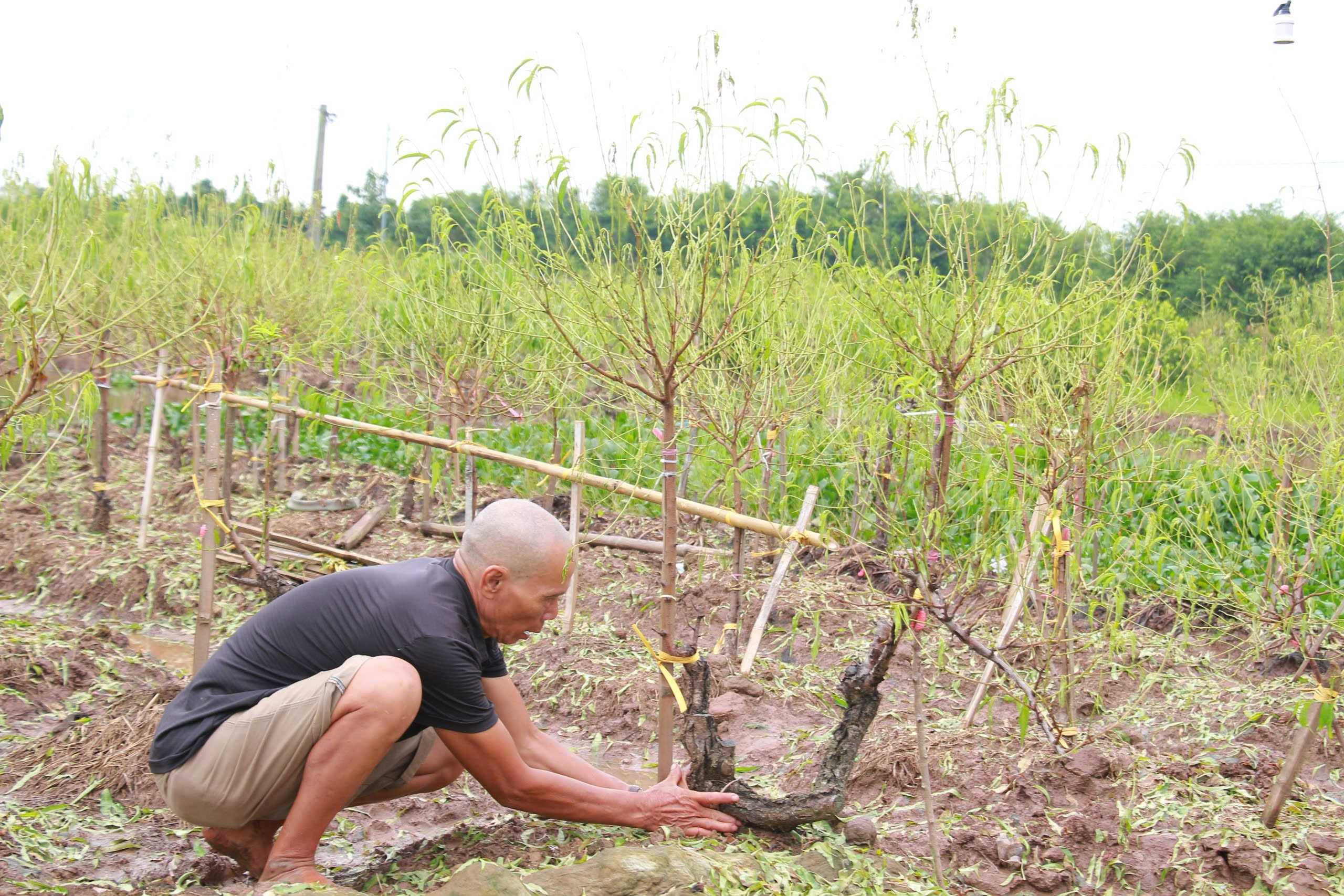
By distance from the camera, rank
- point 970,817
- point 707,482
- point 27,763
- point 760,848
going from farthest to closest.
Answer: point 707,482 → point 27,763 → point 970,817 → point 760,848

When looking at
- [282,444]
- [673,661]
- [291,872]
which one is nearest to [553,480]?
[282,444]

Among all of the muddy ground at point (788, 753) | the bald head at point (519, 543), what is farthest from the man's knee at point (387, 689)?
the muddy ground at point (788, 753)

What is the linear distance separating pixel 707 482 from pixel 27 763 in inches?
190

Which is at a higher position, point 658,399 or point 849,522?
point 658,399

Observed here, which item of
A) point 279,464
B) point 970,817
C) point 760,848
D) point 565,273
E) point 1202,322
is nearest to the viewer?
point 760,848

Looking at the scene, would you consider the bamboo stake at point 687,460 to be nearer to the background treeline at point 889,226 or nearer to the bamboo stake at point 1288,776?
the background treeline at point 889,226

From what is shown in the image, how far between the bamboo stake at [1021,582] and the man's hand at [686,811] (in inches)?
45.1

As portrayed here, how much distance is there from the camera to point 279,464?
830cm

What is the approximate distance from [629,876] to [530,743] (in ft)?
2.30

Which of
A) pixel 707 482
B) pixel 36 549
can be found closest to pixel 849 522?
pixel 707 482

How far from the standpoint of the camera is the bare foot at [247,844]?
296cm

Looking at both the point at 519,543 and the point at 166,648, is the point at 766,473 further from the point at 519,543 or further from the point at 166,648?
the point at 166,648

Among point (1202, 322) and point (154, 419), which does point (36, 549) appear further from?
point (1202, 322)

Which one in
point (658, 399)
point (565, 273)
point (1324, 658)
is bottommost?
point (1324, 658)
